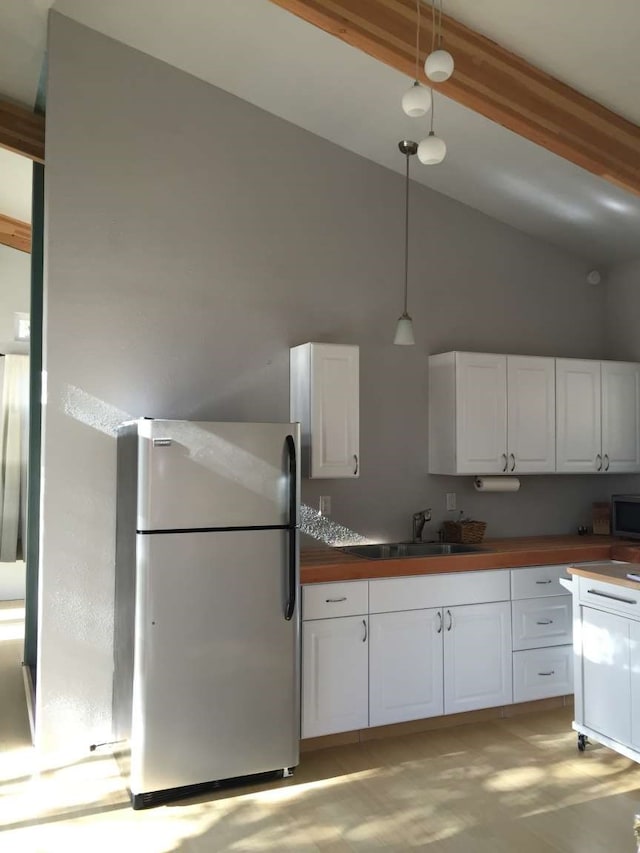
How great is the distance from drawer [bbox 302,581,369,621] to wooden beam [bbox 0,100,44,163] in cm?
316

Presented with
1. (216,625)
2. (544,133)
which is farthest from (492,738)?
(544,133)

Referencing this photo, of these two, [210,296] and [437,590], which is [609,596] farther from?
[210,296]

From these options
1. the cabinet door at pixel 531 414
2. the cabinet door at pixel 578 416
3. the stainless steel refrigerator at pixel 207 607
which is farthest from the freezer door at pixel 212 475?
the cabinet door at pixel 578 416

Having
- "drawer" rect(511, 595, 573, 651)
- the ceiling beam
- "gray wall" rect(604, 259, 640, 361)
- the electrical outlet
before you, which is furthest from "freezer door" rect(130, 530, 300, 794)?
"gray wall" rect(604, 259, 640, 361)

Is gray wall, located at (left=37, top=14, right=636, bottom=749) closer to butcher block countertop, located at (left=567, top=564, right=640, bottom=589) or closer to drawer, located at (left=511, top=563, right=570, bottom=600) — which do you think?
drawer, located at (left=511, top=563, right=570, bottom=600)

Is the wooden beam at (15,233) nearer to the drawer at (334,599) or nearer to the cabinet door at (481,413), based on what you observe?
the cabinet door at (481,413)

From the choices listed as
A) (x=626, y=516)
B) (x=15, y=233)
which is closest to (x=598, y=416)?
(x=626, y=516)

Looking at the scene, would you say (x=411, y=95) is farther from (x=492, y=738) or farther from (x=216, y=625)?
(x=492, y=738)

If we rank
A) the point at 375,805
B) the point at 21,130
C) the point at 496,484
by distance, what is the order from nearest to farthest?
1. the point at 375,805
2. the point at 21,130
3. the point at 496,484

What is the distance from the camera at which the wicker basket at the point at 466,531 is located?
4.48 m

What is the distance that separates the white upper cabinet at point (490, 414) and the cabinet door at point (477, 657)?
85cm

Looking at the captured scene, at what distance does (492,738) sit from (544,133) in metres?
3.00

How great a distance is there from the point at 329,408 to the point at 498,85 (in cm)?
177

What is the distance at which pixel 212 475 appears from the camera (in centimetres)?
330
